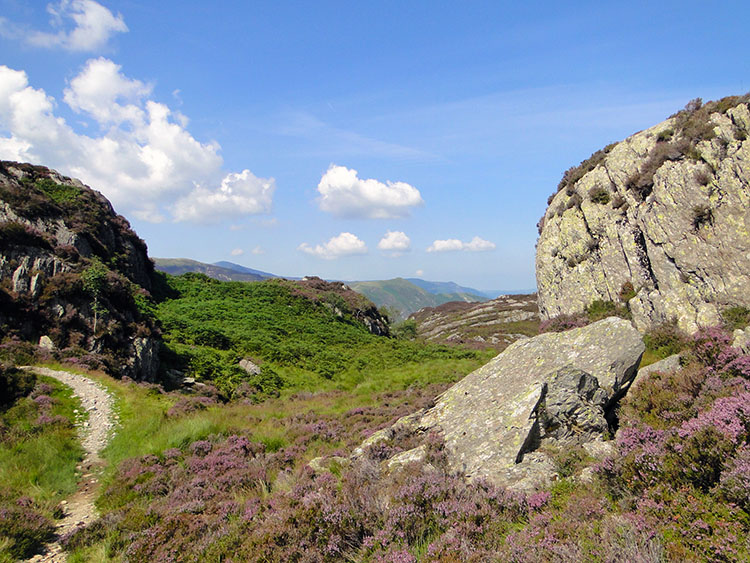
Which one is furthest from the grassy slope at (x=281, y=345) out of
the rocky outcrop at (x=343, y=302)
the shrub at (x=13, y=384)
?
the shrub at (x=13, y=384)

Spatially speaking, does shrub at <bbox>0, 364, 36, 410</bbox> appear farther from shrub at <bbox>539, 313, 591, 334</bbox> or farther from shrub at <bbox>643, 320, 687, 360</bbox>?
shrub at <bbox>539, 313, 591, 334</bbox>

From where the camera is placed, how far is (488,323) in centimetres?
9438

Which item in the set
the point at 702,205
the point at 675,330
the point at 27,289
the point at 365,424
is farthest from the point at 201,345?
the point at 702,205

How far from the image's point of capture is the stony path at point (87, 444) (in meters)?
7.63

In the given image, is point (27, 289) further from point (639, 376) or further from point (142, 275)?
point (639, 376)

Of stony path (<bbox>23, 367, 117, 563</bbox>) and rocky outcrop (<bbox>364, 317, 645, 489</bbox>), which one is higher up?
rocky outcrop (<bbox>364, 317, 645, 489</bbox>)

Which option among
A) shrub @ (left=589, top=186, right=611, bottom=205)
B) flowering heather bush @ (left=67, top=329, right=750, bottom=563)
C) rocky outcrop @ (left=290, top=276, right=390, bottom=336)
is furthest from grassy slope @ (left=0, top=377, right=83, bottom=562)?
rocky outcrop @ (left=290, top=276, right=390, bottom=336)

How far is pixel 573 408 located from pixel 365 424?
8015mm

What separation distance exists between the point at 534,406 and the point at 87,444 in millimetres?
14621

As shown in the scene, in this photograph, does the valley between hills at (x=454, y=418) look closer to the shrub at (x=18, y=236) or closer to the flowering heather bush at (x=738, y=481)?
the flowering heather bush at (x=738, y=481)

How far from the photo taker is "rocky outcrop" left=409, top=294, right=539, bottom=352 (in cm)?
7312

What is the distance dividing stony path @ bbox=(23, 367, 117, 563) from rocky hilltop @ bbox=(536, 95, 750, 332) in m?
22.2

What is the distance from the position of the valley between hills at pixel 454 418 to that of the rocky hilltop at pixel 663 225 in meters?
0.11

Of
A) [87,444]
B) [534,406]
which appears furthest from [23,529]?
[534,406]
